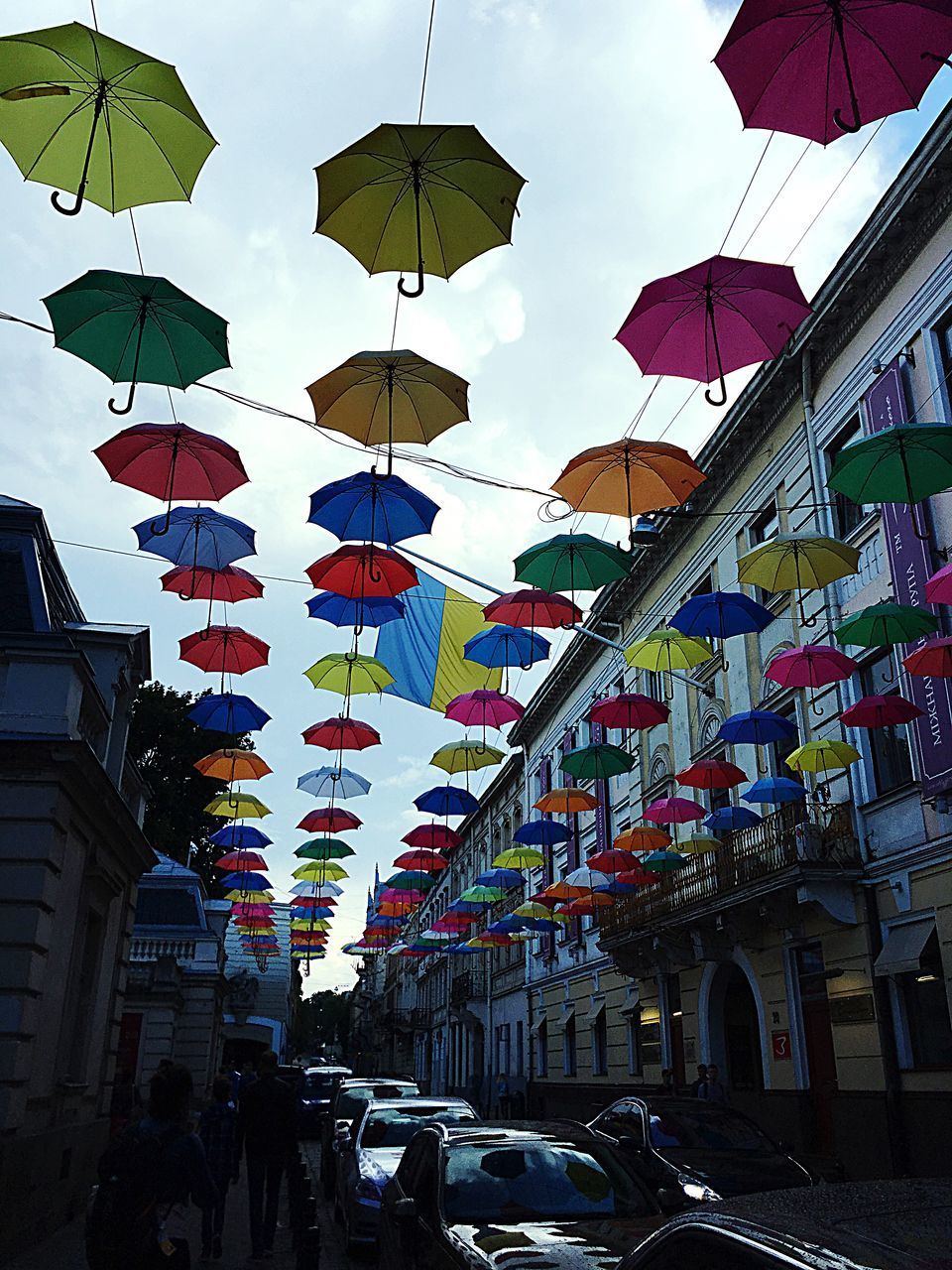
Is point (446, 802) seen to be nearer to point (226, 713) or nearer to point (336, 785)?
point (336, 785)

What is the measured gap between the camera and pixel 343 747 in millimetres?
19703

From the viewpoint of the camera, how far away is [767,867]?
19.0 metres

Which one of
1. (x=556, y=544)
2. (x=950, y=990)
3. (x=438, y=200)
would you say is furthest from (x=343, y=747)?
(x=438, y=200)

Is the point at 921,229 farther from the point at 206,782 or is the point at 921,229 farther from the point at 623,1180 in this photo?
the point at 206,782

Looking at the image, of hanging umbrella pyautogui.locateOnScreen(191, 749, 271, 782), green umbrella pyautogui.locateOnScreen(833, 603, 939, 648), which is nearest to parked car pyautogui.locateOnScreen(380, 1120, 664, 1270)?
green umbrella pyautogui.locateOnScreen(833, 603, 939, 648)

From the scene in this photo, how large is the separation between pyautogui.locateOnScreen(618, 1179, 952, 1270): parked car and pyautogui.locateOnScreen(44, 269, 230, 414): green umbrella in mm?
8036

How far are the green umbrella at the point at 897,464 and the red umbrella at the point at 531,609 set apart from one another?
4.18 metres

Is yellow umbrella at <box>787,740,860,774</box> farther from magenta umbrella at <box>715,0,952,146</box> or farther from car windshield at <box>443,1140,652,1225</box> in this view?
magenta umbrella at <box>715,0,952,146</box>

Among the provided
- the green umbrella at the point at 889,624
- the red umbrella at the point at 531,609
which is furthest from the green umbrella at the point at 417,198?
the green umbrella at the point at 889,624

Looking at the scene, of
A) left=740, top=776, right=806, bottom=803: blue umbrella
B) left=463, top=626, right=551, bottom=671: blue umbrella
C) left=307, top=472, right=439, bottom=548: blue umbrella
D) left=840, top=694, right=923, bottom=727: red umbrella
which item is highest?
left=463, top=626, right=551, bottom=671: blue umbrella

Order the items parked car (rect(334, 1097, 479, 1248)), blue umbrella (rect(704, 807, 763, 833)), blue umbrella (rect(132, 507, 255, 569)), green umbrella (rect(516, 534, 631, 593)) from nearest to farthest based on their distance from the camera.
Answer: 1. parked car (rect(334, 1097, 479, 1248))
2. blue umbrella (rect(132, 507, 255, 569))
3. green umbrella (rect(516, 534, 631, 593))
4. blue umbrella (rect(704, 807, 763, 833))

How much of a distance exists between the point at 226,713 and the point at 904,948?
1187 centimetres

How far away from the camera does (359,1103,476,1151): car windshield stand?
39.0 ft

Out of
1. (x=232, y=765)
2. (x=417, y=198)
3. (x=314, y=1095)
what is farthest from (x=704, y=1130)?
(x=314, y=1095)
